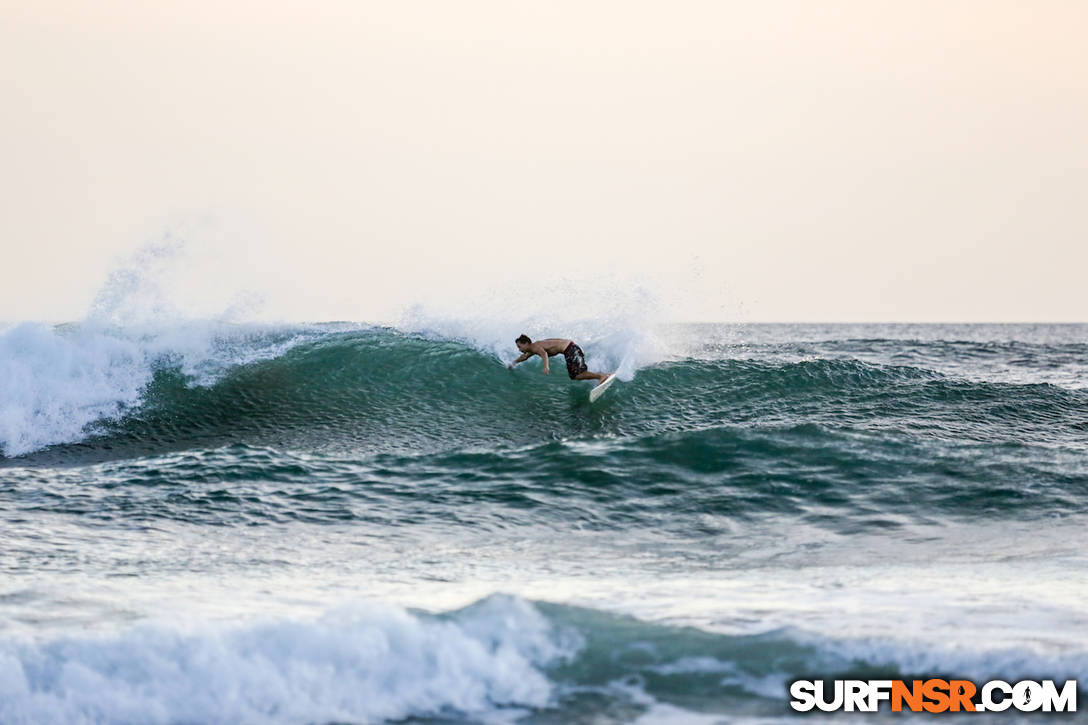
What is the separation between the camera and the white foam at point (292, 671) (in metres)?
4.53

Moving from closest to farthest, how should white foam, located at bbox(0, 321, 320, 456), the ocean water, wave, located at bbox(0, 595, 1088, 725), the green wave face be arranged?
wave, located at bbox(0, 595, 1088, 725), the ocean water, the green wave face, white foam, located at bbox(0, 321, 320, 456)

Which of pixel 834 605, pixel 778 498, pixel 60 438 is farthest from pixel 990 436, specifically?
pixel 60 438

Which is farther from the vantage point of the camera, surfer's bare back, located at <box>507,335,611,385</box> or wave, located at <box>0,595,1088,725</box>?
surfer's bare back, located at <box>507,335,611,385</box>

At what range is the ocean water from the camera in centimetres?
474

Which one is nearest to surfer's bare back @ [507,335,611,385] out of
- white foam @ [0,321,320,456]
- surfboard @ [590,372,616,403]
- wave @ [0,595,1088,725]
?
surfboard @ [590,372,616,403]

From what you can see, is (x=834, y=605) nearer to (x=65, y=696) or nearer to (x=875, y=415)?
(x=65, y=696)

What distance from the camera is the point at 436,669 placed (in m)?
4.83

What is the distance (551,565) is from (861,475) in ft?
14.3

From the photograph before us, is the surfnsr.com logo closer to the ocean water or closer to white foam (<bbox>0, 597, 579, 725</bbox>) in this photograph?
the ocean water

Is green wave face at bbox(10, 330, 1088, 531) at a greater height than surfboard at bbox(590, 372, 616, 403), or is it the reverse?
surfboard at bbox(590, 372, 616, 403)

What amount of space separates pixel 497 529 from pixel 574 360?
6.16 m

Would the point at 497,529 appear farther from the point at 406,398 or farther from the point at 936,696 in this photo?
the point at 406,398

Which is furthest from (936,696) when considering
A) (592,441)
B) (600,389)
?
(600,389)

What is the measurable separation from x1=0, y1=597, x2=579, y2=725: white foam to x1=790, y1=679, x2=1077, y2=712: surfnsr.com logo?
137cm
